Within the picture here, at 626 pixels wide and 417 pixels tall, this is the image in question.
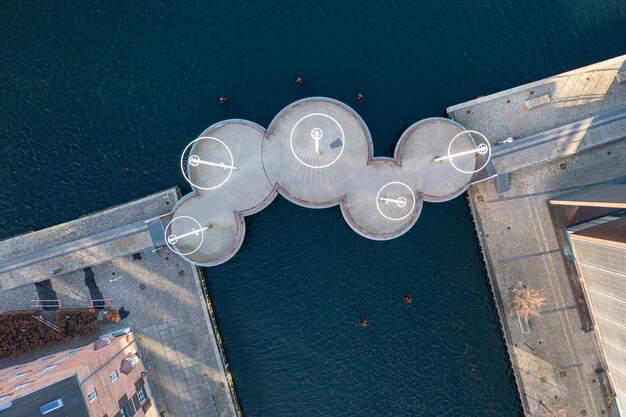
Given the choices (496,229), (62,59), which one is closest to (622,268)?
(496,229)

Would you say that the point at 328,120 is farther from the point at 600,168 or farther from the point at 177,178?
the point at 600,168

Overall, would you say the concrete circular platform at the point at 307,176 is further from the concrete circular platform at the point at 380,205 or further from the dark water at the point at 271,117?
the dark water at the point at 271,117

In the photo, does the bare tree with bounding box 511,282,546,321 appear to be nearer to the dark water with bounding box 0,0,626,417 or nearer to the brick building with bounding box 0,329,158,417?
the dark water with bounding box 0,0,626,417

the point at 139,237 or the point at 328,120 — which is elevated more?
the point at 328,120

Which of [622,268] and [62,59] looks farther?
[62,59]

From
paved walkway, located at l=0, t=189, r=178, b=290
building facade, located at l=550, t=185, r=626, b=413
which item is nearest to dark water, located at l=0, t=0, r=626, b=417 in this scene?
paved walkway, located at l=0, t=189, r=178, b=290
